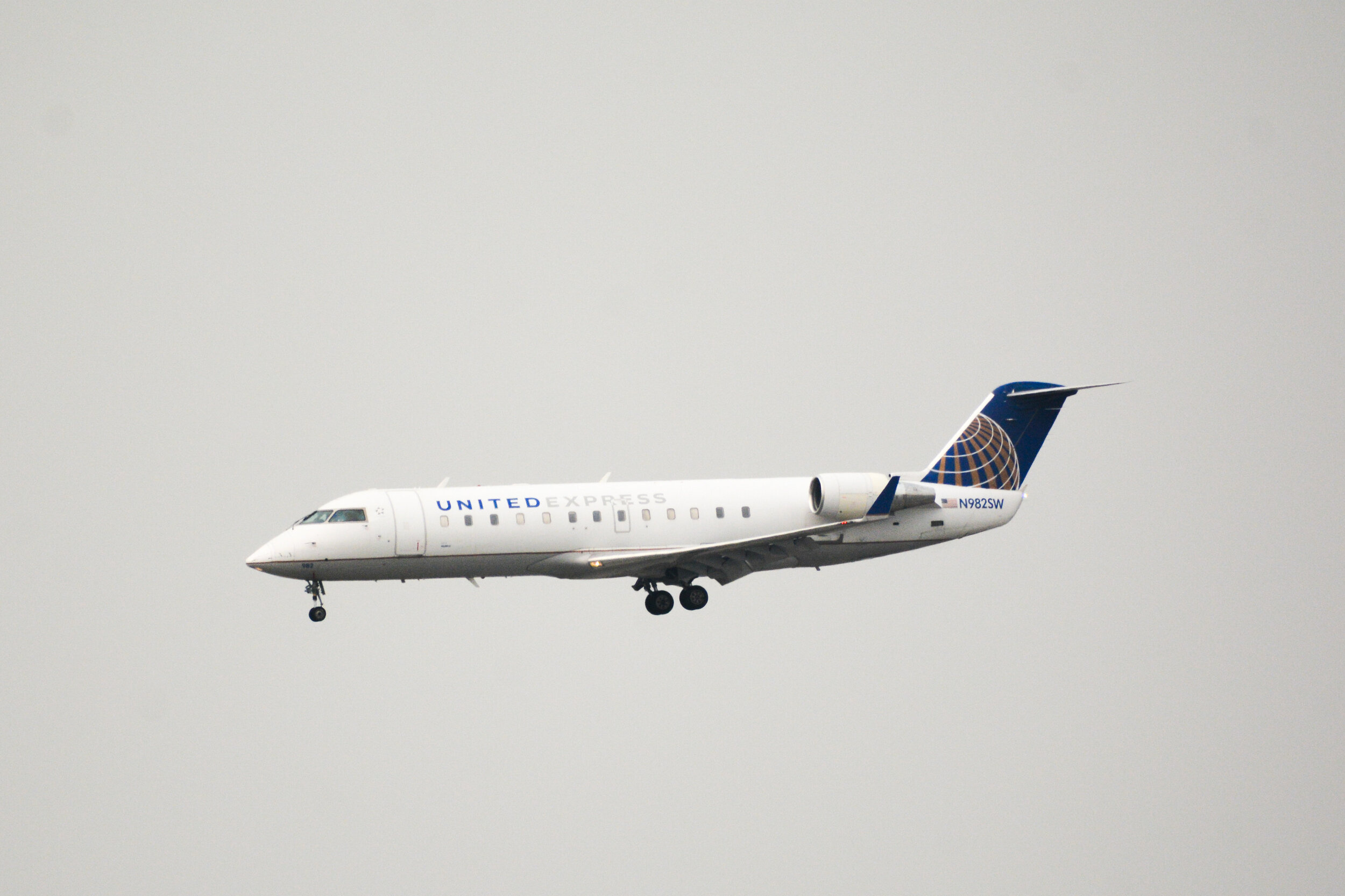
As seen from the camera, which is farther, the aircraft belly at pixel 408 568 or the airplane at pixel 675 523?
the airplane at pixel 675 523

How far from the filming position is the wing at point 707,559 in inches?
1564

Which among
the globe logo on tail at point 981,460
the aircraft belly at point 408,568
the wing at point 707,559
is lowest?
the wing at point 707,559

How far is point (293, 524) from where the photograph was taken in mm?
38594

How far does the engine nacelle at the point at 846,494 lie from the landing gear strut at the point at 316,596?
1220 centimetres

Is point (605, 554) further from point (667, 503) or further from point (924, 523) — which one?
point (924, 523)

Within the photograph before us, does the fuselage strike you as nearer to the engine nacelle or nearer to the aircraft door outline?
the aircraft door outline

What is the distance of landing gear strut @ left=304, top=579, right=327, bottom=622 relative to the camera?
38.2 metres

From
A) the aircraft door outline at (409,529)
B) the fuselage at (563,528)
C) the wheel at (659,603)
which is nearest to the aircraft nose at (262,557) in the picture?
the fuselage at (563,528)

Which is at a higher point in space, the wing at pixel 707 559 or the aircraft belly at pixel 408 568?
the aircraft belly at pixel 408 568

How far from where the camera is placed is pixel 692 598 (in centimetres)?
4125

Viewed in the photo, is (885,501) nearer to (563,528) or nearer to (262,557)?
(563,528)

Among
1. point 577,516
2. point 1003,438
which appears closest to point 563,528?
point 577,516

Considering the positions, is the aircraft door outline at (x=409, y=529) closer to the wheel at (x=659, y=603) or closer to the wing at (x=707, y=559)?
the wing at (x=707, y=559)

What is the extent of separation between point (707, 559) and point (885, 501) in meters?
4.58
